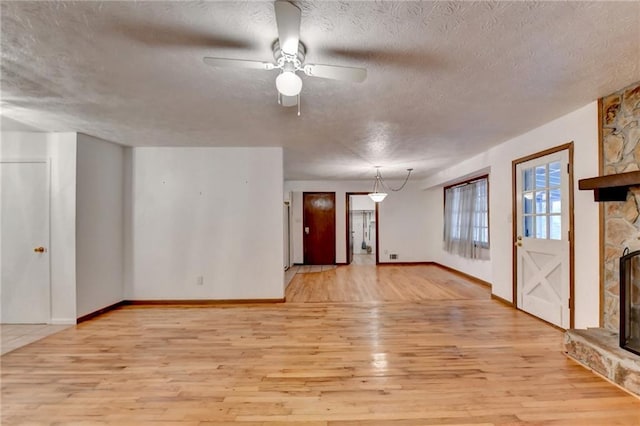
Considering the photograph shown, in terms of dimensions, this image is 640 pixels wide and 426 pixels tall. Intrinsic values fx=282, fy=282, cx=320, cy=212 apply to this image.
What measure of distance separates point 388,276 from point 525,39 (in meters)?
5.24

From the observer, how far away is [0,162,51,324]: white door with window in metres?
3.54

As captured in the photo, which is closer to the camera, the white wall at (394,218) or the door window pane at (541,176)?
the door window pane at (541,176)

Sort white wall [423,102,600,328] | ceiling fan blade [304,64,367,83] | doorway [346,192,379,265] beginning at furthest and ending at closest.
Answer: doorway [346,192,379,265] < white wall [423,102,600,328] < ceiling fan blade [304,64,367,83]

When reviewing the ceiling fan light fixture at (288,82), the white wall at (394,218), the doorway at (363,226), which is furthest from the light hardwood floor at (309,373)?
the doorway at (363,226)

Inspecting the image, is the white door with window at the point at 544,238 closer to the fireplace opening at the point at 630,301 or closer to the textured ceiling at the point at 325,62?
the textured ceiling at the point at 325,62

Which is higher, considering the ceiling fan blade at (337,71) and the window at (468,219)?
the ceiling fan blade at (337,71)

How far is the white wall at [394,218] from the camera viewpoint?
26.1 feet

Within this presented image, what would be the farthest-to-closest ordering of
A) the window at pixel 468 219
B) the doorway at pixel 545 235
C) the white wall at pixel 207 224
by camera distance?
1. the window at pixel 468 219
2. the white wall at pixel 207 224
3. the doorway at pixel 545 235

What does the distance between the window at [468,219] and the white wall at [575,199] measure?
0.99 meters

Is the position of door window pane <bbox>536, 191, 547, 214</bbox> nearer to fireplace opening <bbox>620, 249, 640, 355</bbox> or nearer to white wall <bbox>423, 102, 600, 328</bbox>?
white wall <bbox>423, 102, 600, 328</bbox>

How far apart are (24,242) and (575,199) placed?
647 cm

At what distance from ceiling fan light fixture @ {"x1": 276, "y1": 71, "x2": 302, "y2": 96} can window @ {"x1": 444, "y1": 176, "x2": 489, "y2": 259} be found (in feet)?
16.7

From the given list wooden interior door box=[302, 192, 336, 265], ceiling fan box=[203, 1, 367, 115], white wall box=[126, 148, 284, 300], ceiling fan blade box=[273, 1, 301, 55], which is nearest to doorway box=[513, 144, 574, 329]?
ceiling fan box=[203, 1, 367, 115]

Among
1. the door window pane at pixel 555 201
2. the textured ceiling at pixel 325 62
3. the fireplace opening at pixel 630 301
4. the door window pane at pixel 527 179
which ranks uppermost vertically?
the textured ceiling at pixel 325 62
